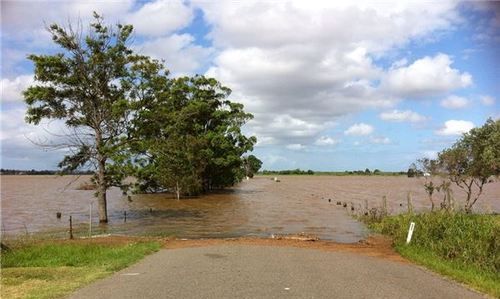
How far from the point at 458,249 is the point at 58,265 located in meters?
11.6

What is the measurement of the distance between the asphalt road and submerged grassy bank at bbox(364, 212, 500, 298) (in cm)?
60

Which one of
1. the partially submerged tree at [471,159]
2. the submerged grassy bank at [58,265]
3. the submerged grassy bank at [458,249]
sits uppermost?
the partially submerged tree at [471,159]

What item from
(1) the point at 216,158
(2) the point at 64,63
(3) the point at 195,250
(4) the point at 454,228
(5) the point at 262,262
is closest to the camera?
(5) the point at 262,262

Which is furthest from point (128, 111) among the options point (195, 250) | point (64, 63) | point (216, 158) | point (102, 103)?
point (216, 158)

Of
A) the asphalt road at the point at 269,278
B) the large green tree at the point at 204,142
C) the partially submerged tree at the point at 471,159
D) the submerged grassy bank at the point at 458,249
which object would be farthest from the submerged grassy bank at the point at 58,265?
the large green tree at the point at 204,142

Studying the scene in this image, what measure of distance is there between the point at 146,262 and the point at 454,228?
35.4ft

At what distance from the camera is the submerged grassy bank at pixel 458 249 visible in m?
11.8

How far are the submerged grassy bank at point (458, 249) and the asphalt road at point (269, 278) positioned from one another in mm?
599

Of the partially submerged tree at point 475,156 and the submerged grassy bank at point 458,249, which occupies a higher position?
the partially submerged tree at point 475,156

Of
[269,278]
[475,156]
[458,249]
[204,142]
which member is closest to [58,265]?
[269,278]

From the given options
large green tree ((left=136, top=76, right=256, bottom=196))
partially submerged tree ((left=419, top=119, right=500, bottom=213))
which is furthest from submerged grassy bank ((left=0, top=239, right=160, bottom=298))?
large green tree ((left=136, top=76, right=256, bottom=196))

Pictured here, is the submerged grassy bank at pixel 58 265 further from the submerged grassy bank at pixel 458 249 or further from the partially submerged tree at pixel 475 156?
the partially submerged tree at pixel 475 156

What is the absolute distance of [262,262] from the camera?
13.3 meters

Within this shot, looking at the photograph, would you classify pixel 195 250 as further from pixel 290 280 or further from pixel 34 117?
pixel 34 117
